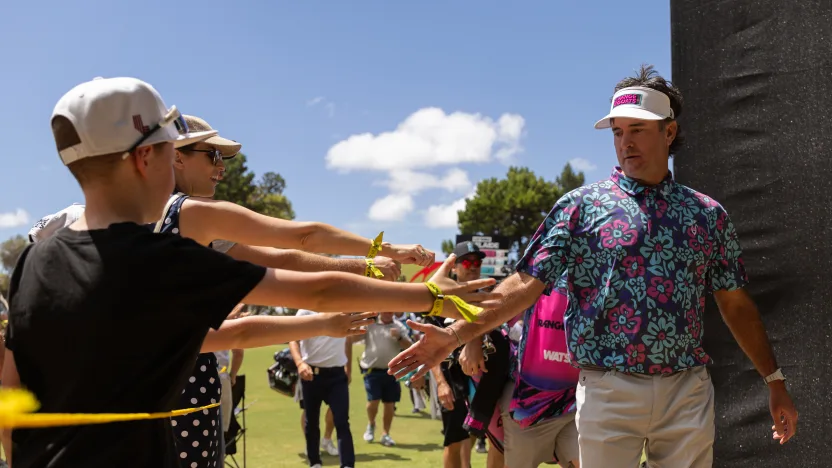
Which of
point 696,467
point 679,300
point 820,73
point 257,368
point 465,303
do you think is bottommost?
point 257,368

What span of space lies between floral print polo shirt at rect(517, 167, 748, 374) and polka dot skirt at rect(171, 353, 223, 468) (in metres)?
1.58

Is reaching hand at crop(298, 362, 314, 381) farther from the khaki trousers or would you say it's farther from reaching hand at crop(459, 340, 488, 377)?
the khaki trousers

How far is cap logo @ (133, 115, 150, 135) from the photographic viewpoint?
2131 millimetres

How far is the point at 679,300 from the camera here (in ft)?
12.2

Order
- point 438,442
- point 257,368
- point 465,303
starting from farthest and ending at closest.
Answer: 1. point 257,368
2. point 438,442
3. point 465,303

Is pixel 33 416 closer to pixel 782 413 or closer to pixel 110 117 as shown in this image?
pixel 110 117

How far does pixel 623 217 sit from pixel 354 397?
14.8 m

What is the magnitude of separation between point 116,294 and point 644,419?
2.60 metres

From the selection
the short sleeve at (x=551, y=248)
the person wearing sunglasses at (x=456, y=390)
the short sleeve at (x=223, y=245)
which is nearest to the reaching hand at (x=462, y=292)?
the short sleeve at (x=551, y=248)

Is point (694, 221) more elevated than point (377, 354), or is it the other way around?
point (694, 221)

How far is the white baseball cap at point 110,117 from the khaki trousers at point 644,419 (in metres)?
2.42

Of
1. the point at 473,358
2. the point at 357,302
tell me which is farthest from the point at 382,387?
the point at 357,302

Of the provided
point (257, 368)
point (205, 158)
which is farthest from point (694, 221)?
point (257, 368)

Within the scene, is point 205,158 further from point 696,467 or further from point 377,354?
point 377,354
